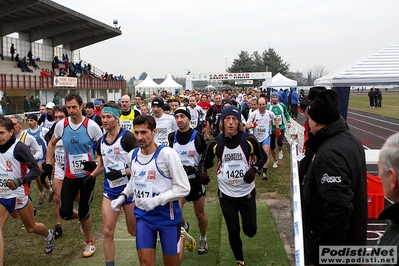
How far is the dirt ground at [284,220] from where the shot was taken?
5850 mm

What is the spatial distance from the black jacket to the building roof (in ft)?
110

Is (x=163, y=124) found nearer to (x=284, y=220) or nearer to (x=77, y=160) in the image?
(x=77, y=160)

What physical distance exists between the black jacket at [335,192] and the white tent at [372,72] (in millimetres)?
5207

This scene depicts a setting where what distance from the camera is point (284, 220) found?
712 cm

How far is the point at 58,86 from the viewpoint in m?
34.6

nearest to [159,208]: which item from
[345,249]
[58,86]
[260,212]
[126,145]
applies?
[126,145]

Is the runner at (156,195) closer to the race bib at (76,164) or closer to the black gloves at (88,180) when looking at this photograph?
the black gloves at (88,180)

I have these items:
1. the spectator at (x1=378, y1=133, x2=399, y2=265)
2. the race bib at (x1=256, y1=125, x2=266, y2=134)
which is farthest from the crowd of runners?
the race bib at (x1=256, y1=125, x2=266, y2=134)

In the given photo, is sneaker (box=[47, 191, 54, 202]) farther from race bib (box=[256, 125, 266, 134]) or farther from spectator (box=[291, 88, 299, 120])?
spectator (box=[291, 88, 299, 120])

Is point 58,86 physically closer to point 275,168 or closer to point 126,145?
point 275,168

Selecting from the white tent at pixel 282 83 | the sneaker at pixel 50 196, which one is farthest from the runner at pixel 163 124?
the white tent at pixel 282 83

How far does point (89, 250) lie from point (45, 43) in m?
42.6

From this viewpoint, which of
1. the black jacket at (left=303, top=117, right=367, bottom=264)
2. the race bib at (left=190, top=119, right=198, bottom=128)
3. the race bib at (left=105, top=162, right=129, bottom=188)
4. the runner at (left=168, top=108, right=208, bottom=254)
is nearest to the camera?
the black jacket at (left=303, top=117, right=367, bottom=264)

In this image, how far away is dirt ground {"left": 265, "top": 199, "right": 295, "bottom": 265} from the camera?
5850 mm
